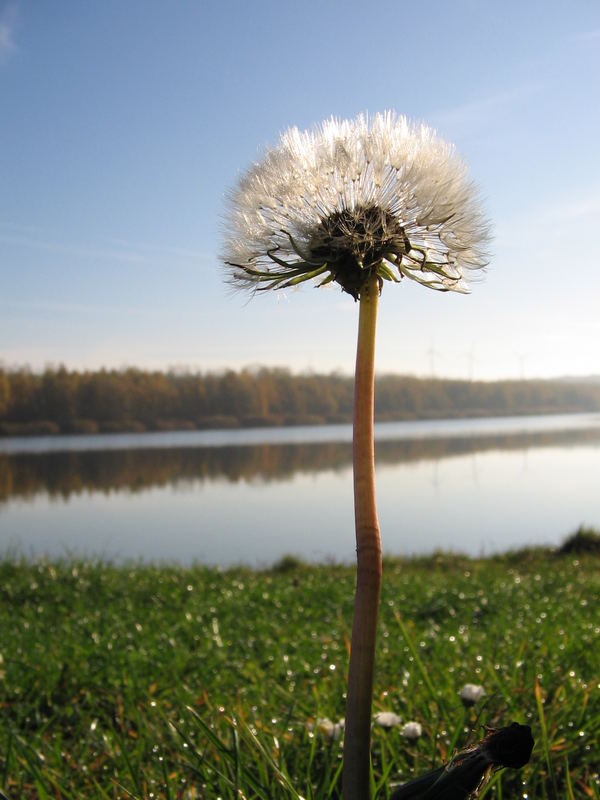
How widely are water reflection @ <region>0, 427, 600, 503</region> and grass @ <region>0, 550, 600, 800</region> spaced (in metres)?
30.0

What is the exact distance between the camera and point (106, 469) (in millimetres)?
50750

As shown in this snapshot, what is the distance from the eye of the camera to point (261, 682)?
3.84 m

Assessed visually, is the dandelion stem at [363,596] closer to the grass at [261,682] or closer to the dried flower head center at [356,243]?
the dried flower head center at [356,243]

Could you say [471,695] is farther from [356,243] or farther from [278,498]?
[278,498]

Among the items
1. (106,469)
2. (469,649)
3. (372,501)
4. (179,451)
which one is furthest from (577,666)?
(179,451)

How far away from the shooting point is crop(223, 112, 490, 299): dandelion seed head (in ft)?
5.04

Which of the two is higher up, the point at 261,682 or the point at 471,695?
the point at 471,695

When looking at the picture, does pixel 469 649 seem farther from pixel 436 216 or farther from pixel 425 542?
pixel 425 542

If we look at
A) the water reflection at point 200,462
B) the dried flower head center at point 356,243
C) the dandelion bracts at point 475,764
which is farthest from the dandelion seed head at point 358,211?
the water reflection at point 200,462

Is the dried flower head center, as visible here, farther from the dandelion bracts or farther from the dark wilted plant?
the dandelion bracts

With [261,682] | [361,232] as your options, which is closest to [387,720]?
[261,682]

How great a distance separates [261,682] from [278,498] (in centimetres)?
2749

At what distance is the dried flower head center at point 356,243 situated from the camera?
58.5 inches

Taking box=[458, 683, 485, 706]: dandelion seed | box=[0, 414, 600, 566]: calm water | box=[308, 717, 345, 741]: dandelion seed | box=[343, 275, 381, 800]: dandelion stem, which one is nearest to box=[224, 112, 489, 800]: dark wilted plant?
box=[343, 275, 381, 800]: dandelion stem
